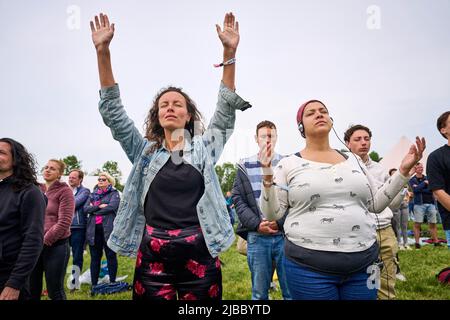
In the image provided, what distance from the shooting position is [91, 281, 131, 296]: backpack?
229 inches

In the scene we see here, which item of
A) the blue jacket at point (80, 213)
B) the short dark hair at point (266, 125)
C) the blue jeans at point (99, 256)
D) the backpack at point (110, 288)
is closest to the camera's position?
the short dark hair at point (266, 125)

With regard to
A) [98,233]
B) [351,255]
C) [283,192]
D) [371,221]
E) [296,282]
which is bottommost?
[98,233]

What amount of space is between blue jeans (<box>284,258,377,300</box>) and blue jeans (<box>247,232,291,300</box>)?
122cm

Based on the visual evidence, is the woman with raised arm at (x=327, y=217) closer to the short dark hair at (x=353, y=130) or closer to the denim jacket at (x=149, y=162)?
the denim jacket at (x=149, y=162)

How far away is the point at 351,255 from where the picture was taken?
7.40 ft

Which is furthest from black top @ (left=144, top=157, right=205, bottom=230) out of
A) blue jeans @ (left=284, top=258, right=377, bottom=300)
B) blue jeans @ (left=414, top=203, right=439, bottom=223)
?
blue jeans @ (left=414, top=203, right=439, bottom=223)

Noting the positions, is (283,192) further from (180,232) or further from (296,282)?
(180,232)

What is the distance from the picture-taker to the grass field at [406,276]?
5145 mm

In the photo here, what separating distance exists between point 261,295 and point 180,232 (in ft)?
5.68

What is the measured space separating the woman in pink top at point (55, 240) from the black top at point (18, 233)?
1389 mm

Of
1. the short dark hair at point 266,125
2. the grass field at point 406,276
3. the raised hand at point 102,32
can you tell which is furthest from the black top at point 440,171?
the raised hand at point 102,32
